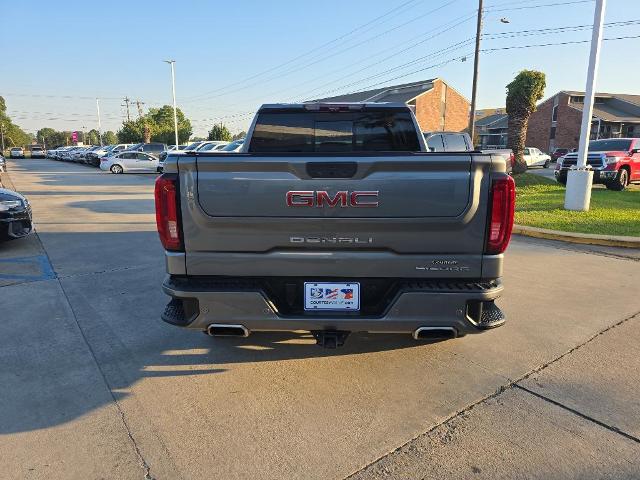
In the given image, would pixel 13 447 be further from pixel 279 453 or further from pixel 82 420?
pixel 279 453

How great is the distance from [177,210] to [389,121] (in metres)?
2.72

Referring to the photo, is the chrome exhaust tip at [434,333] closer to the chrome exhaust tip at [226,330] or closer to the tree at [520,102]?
the chrome exhaust tip at [226,330]

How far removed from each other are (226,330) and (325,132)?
2.38m

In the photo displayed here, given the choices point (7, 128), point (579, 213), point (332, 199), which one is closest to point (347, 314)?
point (332, 199)

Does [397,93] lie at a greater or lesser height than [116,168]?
greater

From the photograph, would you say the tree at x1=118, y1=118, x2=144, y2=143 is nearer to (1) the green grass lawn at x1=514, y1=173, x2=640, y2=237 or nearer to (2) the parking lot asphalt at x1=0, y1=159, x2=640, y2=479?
(1) the green grass lawn at x1=514, y1=173, x2=640, y2=237

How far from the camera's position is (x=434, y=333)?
2.98 meters

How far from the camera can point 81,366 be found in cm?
354

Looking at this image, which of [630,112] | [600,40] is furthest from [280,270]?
[630,112]

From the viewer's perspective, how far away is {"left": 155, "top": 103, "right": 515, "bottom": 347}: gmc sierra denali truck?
9.06 feet

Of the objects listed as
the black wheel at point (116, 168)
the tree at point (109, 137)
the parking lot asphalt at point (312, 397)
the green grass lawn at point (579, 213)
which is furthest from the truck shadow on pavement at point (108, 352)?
the tree at point (109, 137)

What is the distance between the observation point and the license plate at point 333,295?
2.95 m

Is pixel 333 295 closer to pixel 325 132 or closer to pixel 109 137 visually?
pixel 325 132

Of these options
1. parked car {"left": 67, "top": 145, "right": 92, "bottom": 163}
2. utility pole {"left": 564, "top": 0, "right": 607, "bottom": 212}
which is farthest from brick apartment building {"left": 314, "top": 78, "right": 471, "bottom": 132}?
utility pole {"left": 564, "top": 0, "right": 607, "bottom": 212}
